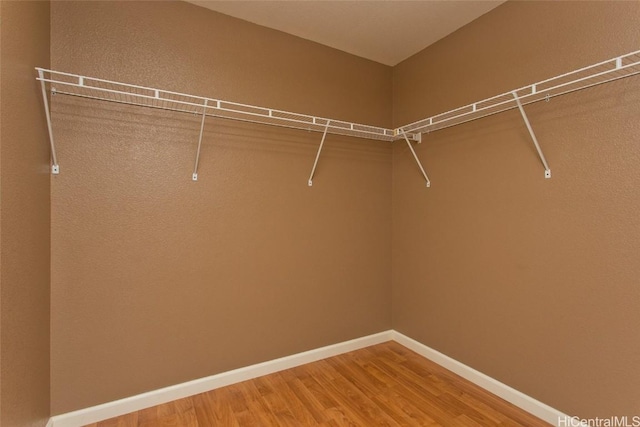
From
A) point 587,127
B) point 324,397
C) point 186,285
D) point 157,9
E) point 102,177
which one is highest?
point 157,9

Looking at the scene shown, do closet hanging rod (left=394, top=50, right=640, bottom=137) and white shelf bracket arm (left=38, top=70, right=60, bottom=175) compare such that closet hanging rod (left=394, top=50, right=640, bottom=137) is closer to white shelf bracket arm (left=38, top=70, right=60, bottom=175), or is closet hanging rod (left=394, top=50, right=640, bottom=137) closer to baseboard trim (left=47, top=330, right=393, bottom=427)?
baseboard trim (left=47, top=330, right=393, bottom=427)

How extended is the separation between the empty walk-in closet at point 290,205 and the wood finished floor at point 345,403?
8 centimetres

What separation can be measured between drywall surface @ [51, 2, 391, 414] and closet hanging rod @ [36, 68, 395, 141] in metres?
0.05

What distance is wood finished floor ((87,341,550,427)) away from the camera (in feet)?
5.21

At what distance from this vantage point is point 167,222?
68.8 inches

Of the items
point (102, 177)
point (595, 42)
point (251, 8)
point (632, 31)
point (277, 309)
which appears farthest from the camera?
point (277, 309)

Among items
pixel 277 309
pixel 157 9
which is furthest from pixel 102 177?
pixel 277 309

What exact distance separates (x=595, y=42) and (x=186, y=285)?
2502mm

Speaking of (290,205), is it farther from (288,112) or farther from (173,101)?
(173,101)

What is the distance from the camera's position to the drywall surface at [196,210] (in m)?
1.55

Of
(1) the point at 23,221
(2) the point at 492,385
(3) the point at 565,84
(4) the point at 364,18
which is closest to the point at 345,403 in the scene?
Result: (2) the point at 492,385

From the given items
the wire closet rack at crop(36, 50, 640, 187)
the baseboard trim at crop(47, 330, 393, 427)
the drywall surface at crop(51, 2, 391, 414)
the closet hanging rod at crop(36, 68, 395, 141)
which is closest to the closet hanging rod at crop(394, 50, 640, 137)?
the wire closet rack at crop(36, 50, 640, 187)

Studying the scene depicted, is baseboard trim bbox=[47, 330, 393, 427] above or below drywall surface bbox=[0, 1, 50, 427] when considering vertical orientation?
below

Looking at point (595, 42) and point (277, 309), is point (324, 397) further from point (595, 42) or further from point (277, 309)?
point (595, 42)
